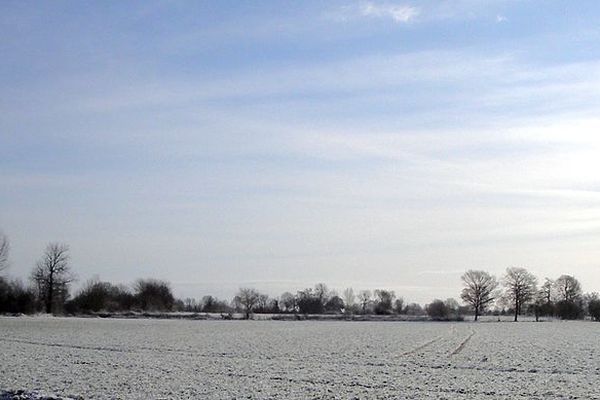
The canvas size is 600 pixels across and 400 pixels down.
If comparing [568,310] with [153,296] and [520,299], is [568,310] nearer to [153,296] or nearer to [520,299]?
[520,299]

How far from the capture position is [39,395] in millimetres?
19766

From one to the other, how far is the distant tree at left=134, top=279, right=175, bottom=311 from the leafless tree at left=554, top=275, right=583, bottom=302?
97227mm

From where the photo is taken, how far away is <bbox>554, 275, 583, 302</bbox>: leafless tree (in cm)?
17812

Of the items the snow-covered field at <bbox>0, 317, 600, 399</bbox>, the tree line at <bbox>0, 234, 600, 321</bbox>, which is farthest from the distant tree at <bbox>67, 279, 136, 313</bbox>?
the snow-covered field at <bbox>0, 317, 600, 399</bbox>

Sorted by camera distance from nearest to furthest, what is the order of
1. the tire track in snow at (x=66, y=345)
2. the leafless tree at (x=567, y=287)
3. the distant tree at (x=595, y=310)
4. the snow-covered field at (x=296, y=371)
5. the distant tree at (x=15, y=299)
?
the snow-covered field at (x=296, y=371) < the tire track in snow at (x=66, y=345) < the distant tree at (x=15, y=299) < the distant tree at (x=595, y=310) < the leafless tree at (x=567, y=287)

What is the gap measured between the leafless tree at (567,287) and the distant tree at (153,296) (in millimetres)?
97227

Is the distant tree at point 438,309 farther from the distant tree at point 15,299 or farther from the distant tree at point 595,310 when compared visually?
the distant tree at point 15,299

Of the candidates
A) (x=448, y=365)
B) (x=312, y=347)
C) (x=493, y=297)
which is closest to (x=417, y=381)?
(x=448, y=365)

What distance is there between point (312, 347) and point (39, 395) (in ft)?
91.8

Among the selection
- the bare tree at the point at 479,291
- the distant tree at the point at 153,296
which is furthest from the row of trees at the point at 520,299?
the distant tree at the point at 153,296

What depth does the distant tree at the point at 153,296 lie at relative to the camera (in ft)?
511

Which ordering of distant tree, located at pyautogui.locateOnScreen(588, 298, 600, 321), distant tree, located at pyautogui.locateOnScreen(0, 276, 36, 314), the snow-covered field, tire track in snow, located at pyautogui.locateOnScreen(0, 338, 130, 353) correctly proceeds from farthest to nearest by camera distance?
distant tree, located at pyautogui.locateOnScreen(588, 298, 600, 321) < distant tree, located at pyautogui.locateOnScreen(0, 276, 36, 314) < tire track in snow, located at pyautogui.locateOnScreen(0, 338, 130, 353) < the snow-covered field

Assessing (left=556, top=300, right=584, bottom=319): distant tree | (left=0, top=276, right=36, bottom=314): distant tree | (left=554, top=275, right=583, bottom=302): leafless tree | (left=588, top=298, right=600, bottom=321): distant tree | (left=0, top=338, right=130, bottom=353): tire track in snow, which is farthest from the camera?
(left=554, top=275, right=583, bottom=302): leafless tree

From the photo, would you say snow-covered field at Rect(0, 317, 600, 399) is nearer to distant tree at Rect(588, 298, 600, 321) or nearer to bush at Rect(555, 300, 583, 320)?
distant tree at Rect(588, 298, 600, 321)
